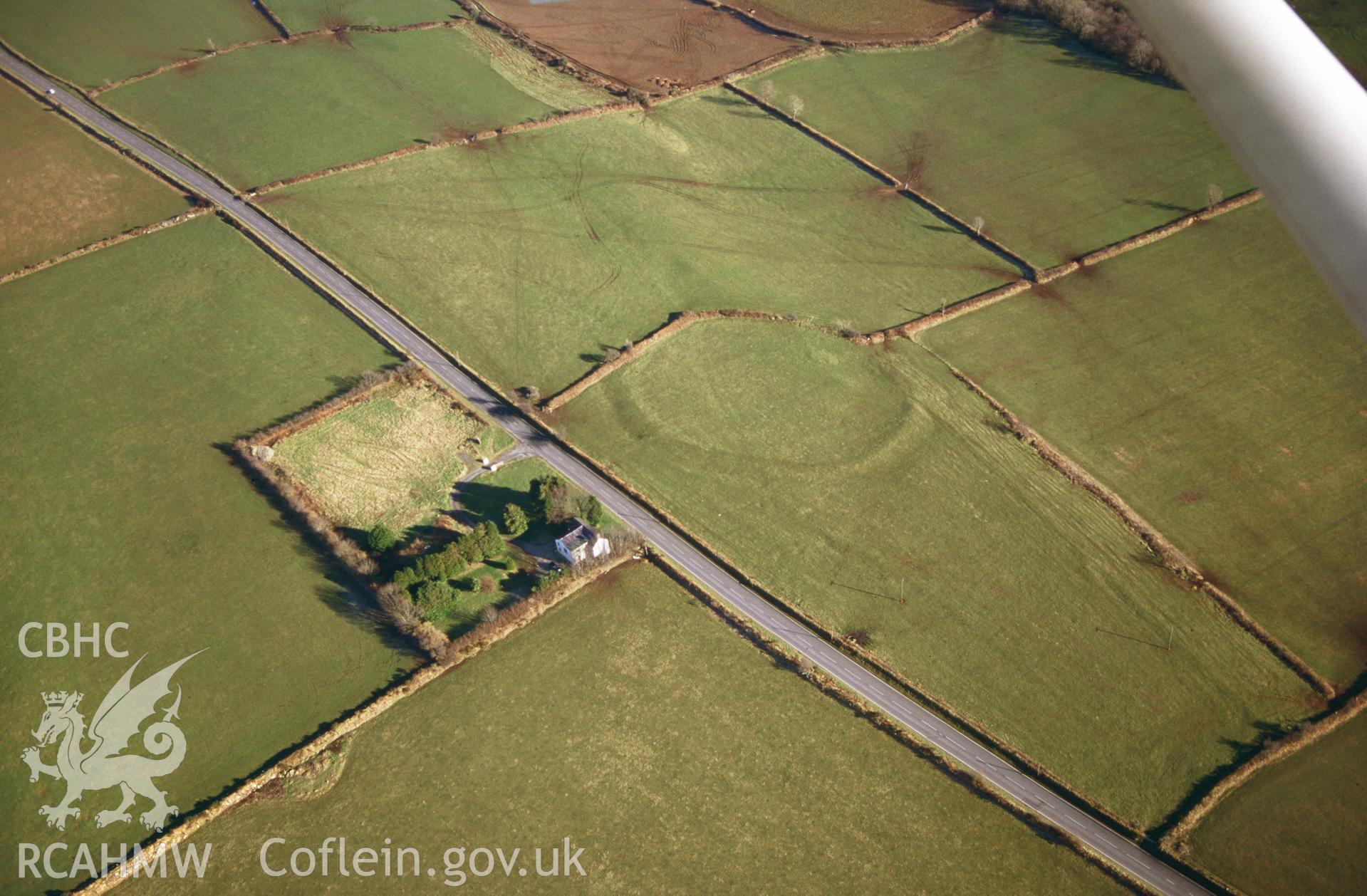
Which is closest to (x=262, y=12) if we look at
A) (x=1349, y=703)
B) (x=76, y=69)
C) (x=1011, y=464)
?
(x=76, y=69)

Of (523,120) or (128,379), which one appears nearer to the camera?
(128,379)

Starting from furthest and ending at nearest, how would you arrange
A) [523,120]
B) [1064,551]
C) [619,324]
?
Result: [523,120]
[619,324]
[1064,551]

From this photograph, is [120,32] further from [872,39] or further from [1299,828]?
[1299,828]

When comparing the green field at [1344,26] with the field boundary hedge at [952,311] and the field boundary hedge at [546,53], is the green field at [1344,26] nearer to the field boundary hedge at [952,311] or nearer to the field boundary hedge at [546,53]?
the field boundary hedge at [952,311]

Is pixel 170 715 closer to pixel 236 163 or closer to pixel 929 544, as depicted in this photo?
pixel 929 544

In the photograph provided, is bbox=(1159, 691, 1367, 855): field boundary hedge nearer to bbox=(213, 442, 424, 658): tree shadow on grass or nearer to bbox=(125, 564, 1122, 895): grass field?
bbox=(125, 564, 1122, 895): grass field

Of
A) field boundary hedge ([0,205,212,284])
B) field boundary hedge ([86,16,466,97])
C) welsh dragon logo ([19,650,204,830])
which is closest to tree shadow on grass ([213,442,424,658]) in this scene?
welsh dragon logo ([19,650,204,830])

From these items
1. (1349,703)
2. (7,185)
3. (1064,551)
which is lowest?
(7,185)
